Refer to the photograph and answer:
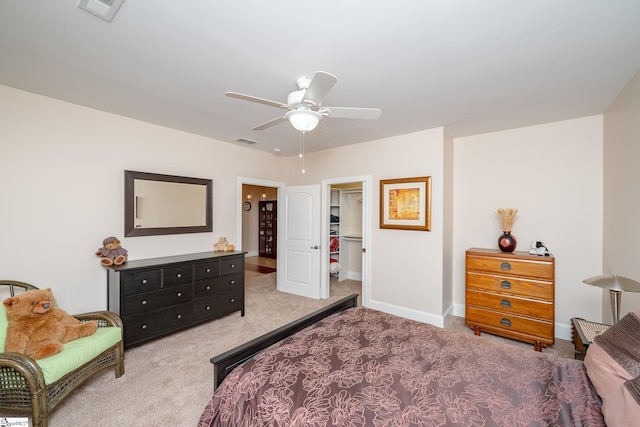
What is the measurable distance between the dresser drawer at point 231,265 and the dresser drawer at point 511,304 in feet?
9.98

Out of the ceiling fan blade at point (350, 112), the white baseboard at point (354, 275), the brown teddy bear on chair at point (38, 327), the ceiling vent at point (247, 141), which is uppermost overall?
the ceiling vent at point (247, 141)

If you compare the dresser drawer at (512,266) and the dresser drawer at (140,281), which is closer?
the dresser drawer at (140,281)

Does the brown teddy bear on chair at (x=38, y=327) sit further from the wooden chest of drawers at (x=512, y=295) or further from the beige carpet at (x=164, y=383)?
the wooden chest of drawers at (x=512, y=295)

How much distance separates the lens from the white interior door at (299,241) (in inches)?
179

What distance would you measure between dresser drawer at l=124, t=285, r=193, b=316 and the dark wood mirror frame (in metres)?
0.81

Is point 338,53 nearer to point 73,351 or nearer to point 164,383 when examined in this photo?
point 73,351

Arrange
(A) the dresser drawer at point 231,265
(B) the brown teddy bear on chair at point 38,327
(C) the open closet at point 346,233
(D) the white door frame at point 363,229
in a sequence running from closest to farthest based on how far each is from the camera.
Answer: (B) the brown teddy bear on chair at point 38,327, (A) the dresser drawer at point 231,265, (D) the white door frame at point 363,229, (C) the open closet at point 346,233

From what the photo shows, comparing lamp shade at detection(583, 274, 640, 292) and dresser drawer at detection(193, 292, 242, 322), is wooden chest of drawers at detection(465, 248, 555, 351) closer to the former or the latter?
lamp shade at detection(583, 274, 640, 292)

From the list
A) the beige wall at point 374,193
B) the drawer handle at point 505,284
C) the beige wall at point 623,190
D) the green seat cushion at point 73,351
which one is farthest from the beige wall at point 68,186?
the beige wall at point 623,190

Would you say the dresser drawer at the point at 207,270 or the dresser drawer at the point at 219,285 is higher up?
the dresser drawer at the point at 207,270

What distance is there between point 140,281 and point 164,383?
110cm

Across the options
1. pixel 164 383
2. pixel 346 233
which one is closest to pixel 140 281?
pixel 164 383

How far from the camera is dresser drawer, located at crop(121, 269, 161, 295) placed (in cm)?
270

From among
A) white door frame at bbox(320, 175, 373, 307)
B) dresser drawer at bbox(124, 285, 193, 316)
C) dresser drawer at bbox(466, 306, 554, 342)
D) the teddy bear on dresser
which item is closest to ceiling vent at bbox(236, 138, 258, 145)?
white door frame at bbox(320, 175, 373, 307)
